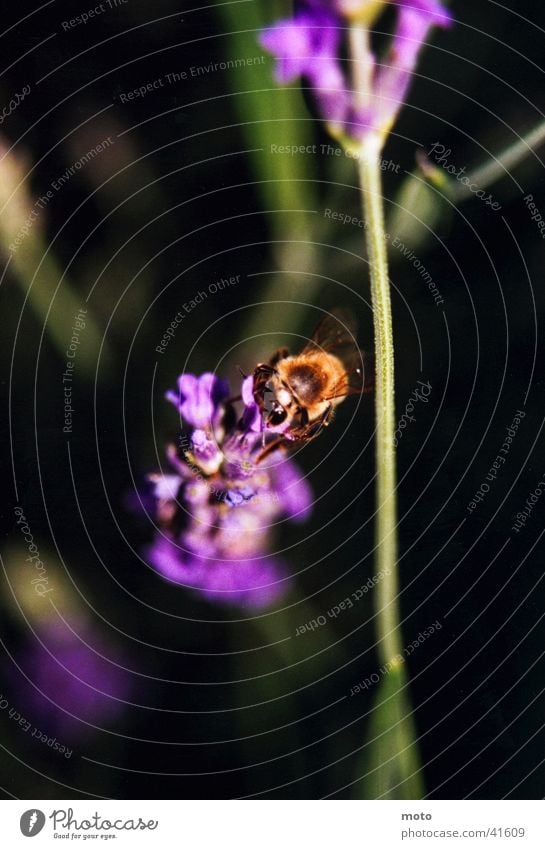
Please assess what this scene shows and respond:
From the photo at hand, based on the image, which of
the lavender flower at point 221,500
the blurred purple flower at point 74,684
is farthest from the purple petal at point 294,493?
the blurred purple flower at point 74,684

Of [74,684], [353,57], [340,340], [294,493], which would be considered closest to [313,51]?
[353,57]

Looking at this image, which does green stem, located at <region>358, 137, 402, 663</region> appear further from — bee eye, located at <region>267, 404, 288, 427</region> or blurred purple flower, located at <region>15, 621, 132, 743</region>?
blurred purple flower, located at <region>15, 621, 132, 743</region>

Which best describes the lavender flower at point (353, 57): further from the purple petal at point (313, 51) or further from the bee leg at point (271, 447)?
the bee leg at point (271, 447)

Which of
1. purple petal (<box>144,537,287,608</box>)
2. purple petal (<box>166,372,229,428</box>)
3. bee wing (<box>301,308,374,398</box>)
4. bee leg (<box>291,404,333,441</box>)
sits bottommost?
purple petal (<box>144,537,287,608</box>)

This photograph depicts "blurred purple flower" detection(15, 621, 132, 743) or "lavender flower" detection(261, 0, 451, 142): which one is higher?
"lavender flower" detection(261, 0, 451, 142)

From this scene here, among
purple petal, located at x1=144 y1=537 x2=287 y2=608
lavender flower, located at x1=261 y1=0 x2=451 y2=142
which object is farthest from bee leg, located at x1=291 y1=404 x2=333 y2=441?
lavender flower, located at x1=261 y1=0 x2=451 y2=142

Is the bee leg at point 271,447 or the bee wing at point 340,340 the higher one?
the bee wing at point 340,340
